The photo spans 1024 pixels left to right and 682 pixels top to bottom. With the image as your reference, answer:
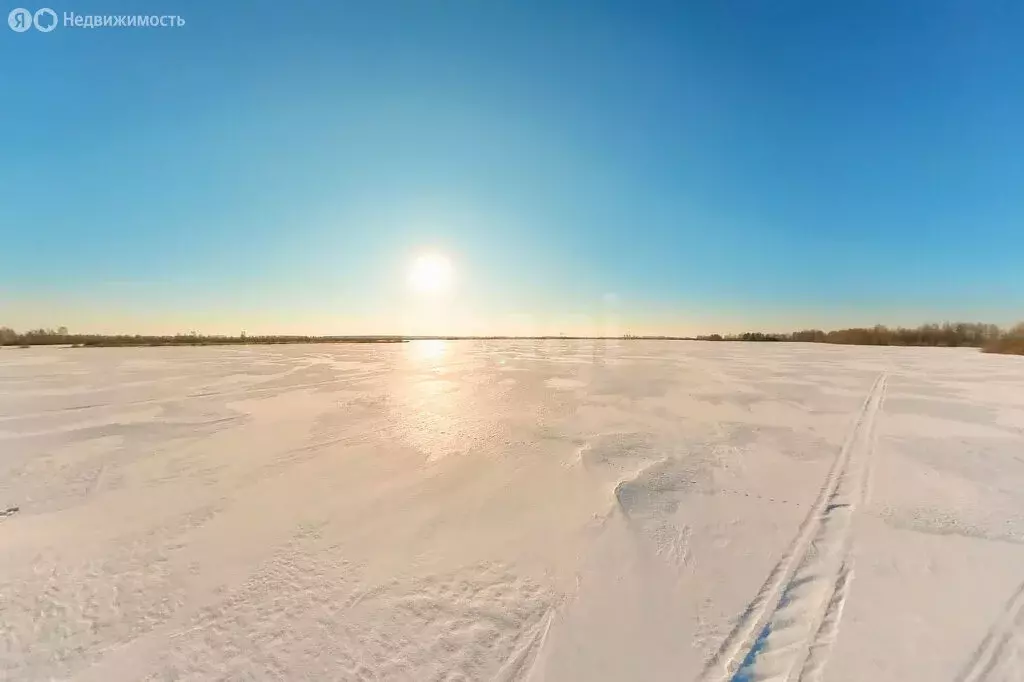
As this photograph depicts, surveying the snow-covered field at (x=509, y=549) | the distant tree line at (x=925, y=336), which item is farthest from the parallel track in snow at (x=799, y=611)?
the distant tree line at (x=925, y=336)

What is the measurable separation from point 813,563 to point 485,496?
2.76 m

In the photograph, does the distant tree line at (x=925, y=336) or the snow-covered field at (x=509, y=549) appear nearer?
the snow-covered field at (x=509, y=549)

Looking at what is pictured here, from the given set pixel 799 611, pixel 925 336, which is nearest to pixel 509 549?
pixel 799 611

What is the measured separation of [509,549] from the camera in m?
3.35

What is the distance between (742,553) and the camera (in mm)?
3314

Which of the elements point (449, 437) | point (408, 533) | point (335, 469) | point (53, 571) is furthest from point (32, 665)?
point (449, 437)

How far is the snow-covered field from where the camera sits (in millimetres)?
2295

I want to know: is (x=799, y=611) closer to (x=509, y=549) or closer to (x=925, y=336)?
(x=509, y=549)

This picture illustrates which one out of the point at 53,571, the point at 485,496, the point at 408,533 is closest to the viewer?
the point at 53,571

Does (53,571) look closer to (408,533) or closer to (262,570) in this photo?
(262,570)

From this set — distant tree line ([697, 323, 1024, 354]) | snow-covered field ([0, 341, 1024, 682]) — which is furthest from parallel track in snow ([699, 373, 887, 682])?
distant tree line ([697, 323, 1024, 354])

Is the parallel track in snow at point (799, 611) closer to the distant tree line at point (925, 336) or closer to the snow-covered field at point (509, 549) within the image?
the snow-covered field at point (509, 549)

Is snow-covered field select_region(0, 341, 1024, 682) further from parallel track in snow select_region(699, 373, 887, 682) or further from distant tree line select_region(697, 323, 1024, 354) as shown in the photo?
distant tree line select_region(697, 323, 1024, 354)

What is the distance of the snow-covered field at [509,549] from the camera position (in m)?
2.29
